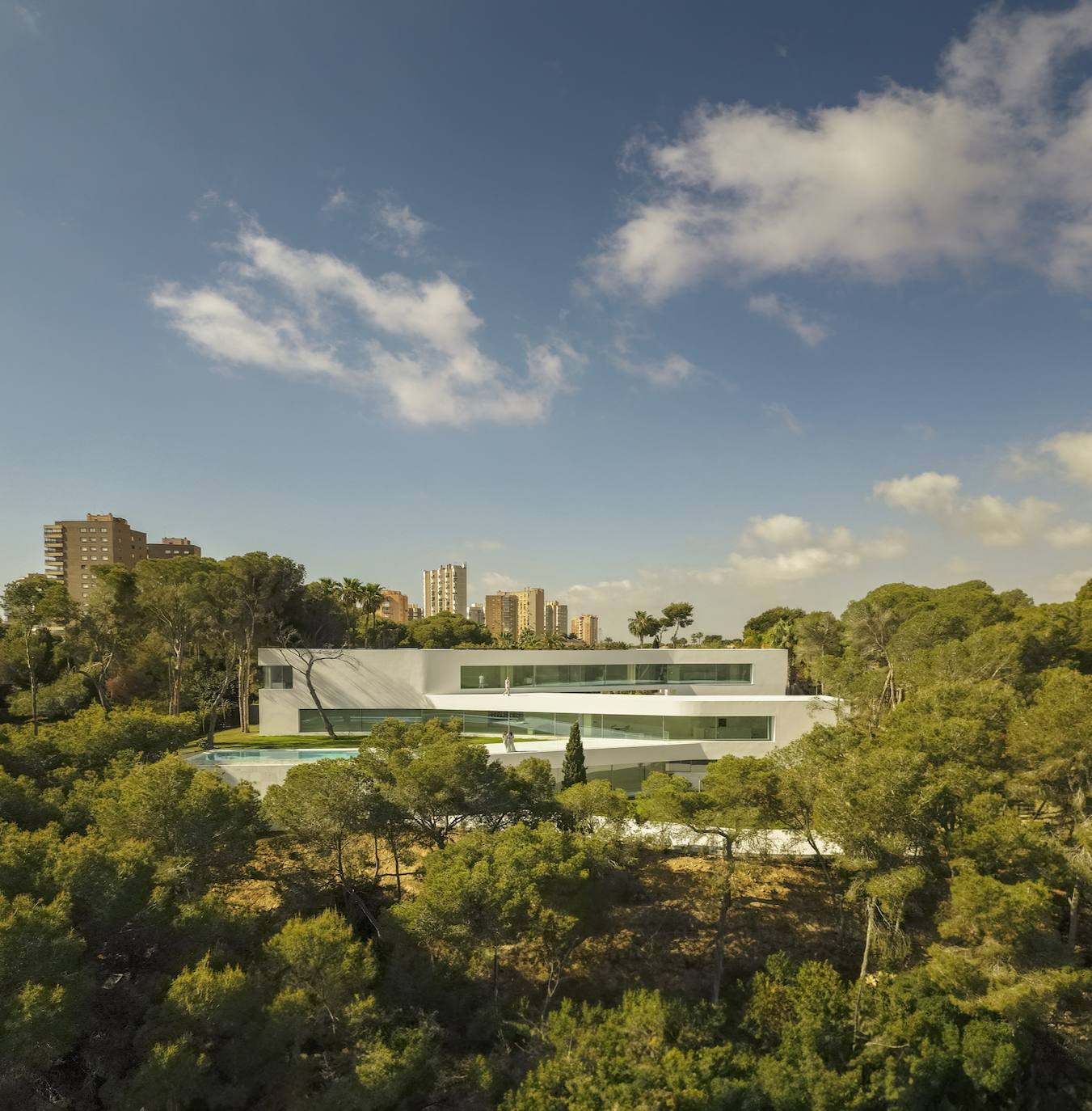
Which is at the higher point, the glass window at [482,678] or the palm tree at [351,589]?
the palm tree at [351,589]

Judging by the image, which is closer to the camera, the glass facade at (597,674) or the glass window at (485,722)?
the glass window at (485,722)

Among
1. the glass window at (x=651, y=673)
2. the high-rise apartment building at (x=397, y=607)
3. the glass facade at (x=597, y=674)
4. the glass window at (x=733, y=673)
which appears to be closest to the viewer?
the glass facade at (x=597, y=674)

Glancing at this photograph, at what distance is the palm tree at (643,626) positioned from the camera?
222 ft

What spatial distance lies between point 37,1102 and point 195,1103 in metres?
3.18

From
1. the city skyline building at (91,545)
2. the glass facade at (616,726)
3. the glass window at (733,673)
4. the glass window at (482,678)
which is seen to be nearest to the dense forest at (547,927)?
the glass facade at (616,726)

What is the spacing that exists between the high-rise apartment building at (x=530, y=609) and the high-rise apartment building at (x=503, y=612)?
3.13 ft

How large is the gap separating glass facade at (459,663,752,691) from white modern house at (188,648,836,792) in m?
0.06

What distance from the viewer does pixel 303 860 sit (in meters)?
20.2

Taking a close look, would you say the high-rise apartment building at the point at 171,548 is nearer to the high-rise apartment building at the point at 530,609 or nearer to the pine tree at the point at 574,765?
the high-rise apartment building at the point at 530,609

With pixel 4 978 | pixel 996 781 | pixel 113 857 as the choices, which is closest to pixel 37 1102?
pixel 4 978

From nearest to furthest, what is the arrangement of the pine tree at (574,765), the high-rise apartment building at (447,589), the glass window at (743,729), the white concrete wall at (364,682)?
the pine tree at (574,765)
the glass window at (743,729)
the white concrete wall at (364,682)
the high-rise apartment building at (447,589)

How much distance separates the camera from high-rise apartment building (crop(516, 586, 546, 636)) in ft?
610

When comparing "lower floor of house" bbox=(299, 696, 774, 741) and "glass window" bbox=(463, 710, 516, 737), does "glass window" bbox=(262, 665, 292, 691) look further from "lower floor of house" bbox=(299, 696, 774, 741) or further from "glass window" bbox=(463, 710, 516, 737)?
"glass window" bbox=(463, 710, 516, 737)

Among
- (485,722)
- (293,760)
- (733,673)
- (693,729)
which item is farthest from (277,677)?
(733,673)
